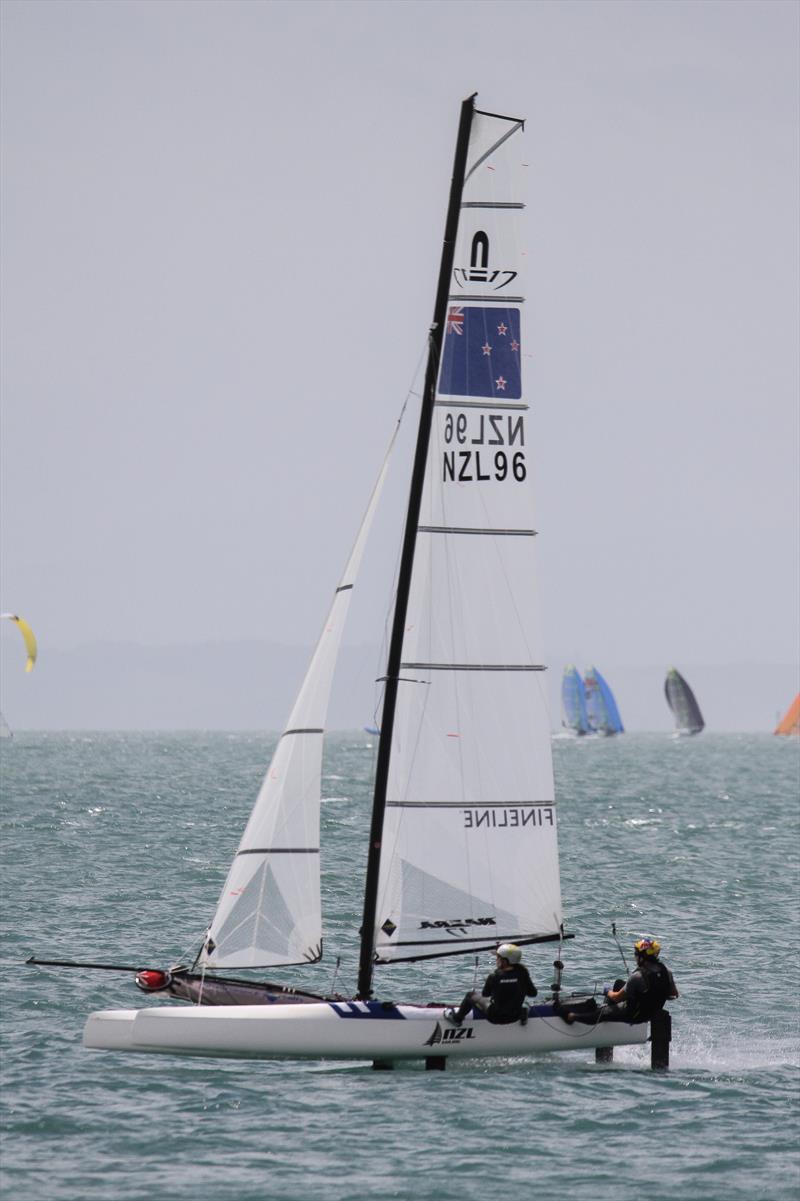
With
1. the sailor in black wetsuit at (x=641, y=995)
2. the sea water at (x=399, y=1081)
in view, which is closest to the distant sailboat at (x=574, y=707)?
the sea water at (x=399, y=1081)

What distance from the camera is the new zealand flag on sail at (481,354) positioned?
1911 cm

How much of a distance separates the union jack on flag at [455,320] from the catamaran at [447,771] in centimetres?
2

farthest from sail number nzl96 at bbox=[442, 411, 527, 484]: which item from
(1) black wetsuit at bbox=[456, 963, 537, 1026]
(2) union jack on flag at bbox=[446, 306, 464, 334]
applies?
(1) black wetsuit at bbox=[456, 963, 537, 1026]

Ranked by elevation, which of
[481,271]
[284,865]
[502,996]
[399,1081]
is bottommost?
[399,1081]

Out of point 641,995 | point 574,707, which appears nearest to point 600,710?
point 574,707

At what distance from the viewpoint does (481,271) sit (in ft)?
62.7

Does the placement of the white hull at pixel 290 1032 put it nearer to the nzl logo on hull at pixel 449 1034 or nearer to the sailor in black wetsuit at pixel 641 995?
the nzl logo on hull at pixel 449 1034

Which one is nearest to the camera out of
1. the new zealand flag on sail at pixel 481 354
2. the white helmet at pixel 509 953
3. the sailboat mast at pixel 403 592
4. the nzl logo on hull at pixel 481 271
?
the white helmet at pixel 509 953

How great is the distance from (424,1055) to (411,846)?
2271 mm

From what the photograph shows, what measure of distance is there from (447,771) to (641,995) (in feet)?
11.0

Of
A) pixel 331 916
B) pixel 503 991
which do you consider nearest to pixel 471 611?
pixel 503 991

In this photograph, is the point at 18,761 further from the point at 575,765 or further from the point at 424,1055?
the point at 424,1055

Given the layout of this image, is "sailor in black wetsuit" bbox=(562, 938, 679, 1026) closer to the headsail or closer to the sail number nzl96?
the headsail

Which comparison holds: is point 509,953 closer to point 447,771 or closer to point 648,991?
point 648,991
